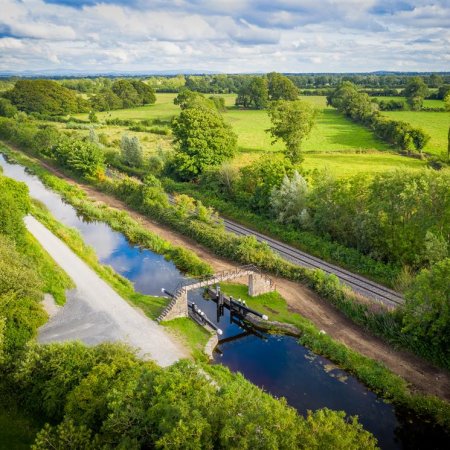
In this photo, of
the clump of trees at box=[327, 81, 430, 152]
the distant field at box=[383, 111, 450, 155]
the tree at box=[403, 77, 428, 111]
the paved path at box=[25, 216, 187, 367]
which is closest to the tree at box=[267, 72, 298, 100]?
the clump of trees at box=[327, 81, 430, 152]

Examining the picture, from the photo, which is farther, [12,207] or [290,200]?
[290,200]

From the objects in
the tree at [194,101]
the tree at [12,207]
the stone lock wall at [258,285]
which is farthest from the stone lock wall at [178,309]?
the tree at [194,101]

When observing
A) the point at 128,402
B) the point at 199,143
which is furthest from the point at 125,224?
the point at 128,402

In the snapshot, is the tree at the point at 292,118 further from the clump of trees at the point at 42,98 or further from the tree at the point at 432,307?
the clump of trees at the point at 42,98

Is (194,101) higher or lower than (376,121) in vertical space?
higher

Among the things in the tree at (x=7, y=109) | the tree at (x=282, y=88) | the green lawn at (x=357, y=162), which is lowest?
the green lawn at (x=357, y=162)

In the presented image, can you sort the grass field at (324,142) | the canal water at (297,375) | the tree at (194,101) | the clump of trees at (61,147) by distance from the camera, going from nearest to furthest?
the canal water at (297,375)
the clump of trees at (61,147)
the grass field at (324,142)
the tree at (194,101)

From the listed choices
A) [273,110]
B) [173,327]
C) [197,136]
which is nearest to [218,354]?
[173,327]

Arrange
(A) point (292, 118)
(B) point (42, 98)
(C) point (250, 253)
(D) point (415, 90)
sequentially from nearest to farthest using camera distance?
(C) point (250, 253)
(A) point (292, 118)
(B) point (42, 98)
(D) point (415, 90)

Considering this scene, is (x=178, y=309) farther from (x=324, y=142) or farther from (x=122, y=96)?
(x=122, y=96)
